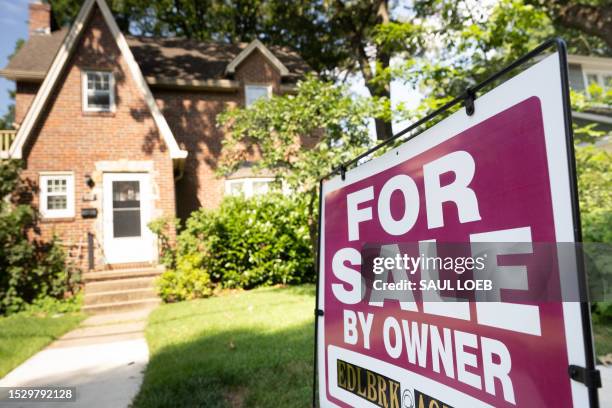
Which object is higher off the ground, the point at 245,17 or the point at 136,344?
the point at 245,17

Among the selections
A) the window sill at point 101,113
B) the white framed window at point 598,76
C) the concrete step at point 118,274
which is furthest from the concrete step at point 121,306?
the white framed window at point 598,76

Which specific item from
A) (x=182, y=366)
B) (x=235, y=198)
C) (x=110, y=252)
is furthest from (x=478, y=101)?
(x=110, y=252)

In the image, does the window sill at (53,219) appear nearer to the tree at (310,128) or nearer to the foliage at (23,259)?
the foliage at (23,259)

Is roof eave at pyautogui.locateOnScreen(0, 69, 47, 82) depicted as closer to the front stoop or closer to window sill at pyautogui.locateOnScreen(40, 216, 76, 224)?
window sill at pyautogui.locateOnScreen(40, 216, 76, 224)

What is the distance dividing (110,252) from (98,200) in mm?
1569

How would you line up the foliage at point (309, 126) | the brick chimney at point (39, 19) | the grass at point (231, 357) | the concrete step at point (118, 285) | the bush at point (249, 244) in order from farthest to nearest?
the brick chimney at point (39, 19) → the bush at point (249, 244) → the concrete step at point (118, 285) → the foliage at point (309, 126) → the grass at point (231, 357)

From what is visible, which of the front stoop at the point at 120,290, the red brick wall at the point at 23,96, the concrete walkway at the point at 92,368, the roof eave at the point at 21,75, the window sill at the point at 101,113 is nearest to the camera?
the concrete walkway at the point at 92,368

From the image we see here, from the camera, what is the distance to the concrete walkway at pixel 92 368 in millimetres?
3961

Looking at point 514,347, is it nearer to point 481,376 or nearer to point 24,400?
point 481,376

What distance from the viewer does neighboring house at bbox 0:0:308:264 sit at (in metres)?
11.4

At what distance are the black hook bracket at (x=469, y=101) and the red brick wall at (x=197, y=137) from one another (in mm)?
13259

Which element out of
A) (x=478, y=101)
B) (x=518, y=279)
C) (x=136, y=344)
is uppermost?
(x=478, y=101)

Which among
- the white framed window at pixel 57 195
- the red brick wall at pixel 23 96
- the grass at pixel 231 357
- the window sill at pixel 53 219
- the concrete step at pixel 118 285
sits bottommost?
the grass at pixel 231 357

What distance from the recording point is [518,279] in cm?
117
